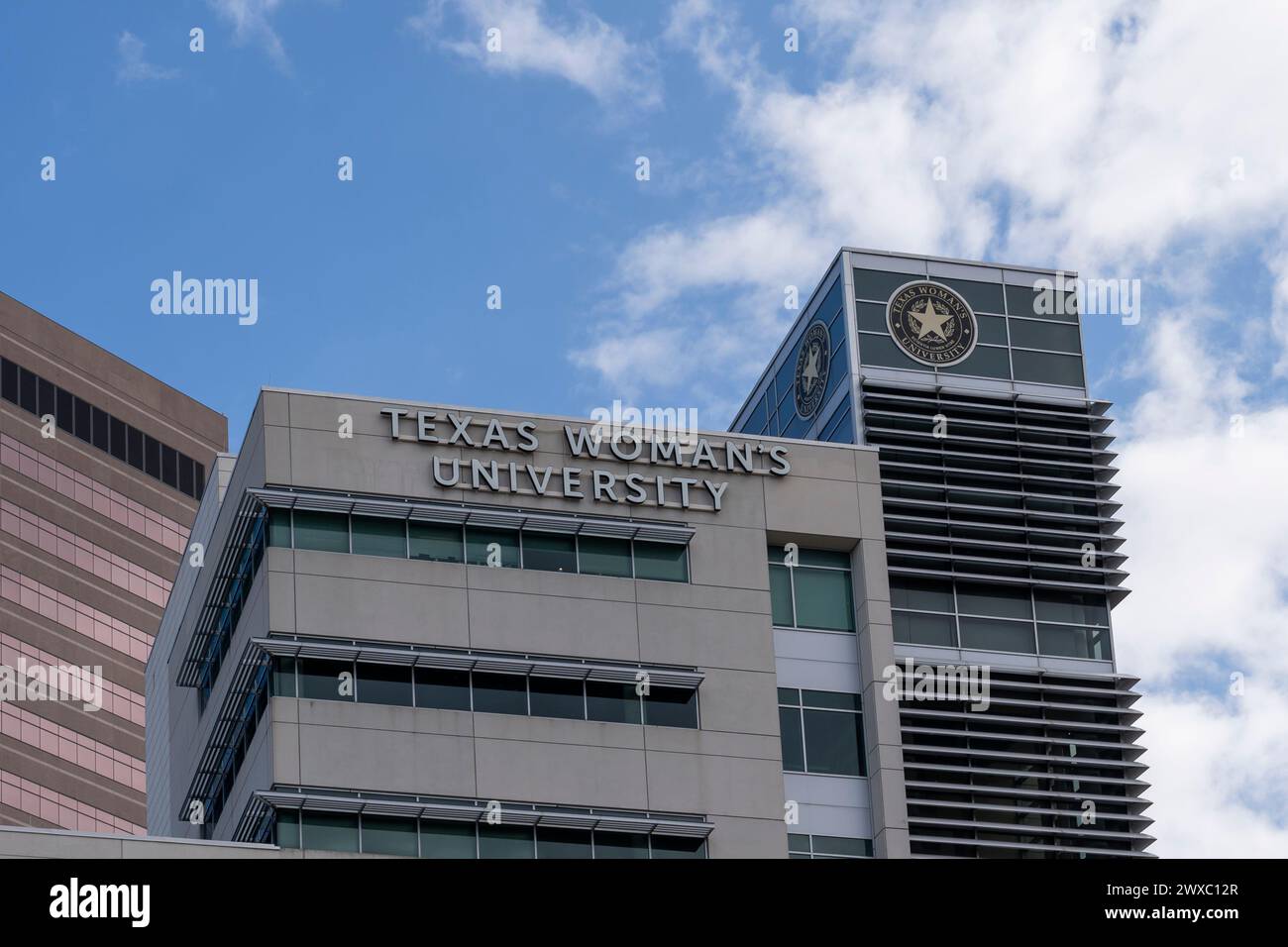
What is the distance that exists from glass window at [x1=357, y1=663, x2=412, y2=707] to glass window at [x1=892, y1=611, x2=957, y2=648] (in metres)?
13.5

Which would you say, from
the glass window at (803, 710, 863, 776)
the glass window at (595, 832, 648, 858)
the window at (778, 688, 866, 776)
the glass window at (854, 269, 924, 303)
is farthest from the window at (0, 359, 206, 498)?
the glass window at (595, 832, 648, 858)

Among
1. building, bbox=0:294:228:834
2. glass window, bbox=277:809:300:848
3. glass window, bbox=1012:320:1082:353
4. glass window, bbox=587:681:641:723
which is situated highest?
building, bbox=0:294:228:834

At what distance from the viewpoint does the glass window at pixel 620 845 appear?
54934 millimetres

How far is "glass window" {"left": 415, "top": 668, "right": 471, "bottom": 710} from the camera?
55500 mm

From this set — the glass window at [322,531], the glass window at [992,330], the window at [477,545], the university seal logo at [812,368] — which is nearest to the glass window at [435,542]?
the window at [477,545]

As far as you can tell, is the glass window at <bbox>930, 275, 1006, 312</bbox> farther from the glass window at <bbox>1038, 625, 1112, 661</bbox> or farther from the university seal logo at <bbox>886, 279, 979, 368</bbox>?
the glass window at <bbox>1038, 625, 1112, 661</bbox>

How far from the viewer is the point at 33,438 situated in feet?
493

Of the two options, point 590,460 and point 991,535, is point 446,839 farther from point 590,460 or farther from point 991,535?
point 991,535

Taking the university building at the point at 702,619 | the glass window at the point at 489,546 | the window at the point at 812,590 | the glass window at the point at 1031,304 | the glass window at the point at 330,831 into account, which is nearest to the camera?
the glass window at the point at 330,831

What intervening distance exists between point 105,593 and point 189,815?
296ft

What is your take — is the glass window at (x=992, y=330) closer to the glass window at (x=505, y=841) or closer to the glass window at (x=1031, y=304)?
the glass window at (x=1031, y=304)

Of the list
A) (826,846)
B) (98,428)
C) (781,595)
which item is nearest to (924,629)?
(781,595)

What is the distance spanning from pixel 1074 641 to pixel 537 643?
15180mm

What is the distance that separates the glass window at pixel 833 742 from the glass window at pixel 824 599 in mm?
2543
